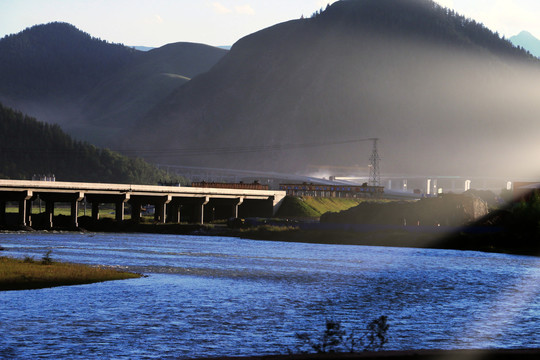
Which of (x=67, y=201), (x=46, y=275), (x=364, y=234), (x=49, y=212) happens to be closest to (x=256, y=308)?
(x=46, y=275)

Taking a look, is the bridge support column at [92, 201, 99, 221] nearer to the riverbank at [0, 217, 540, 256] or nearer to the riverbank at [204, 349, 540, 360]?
the riverbank at [0, 217, 540, 256]

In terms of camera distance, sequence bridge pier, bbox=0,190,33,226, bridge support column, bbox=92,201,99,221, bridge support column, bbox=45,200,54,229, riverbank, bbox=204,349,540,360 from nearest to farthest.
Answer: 1. riverbank, bbox=204,349,540,360
2. bridge pier, bbox=0,190,33,226
3. bridge support column, bbox=45,200,54,229
4. bridge support column, bbox=92,201,99,221

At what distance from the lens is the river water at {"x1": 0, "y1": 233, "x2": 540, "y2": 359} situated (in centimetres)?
3975

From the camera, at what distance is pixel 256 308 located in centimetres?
5416

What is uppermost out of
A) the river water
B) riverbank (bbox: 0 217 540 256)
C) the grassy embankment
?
riverbank (bbox: 0 217 540 256)

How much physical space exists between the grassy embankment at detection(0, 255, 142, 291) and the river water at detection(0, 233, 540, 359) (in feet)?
7.32

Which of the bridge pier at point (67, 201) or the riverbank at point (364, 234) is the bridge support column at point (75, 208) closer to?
the bridge pier at point (67, 201)

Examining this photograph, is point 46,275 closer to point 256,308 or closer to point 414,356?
point 256,308

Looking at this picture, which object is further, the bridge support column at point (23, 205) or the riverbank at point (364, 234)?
the bridge support column at point (23, 205)

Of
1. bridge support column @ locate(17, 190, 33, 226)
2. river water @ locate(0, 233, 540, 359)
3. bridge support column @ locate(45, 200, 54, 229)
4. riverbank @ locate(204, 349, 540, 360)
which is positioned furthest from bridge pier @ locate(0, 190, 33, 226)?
riverbank @ locate(204, 349, 540, 360)

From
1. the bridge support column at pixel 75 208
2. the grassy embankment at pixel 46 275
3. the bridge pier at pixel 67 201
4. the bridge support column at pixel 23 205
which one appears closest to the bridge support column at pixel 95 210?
the bridge pier at pixel 67 201

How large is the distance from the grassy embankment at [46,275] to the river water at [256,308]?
2232mm

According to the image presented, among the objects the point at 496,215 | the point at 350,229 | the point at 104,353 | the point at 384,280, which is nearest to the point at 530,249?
the point at 496,215

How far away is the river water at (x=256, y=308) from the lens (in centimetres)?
3975
